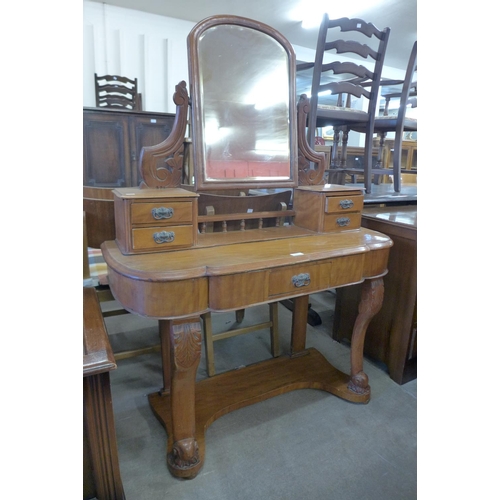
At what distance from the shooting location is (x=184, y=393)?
1.14 metres

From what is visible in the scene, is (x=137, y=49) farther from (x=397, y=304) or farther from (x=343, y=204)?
(x=397, y=304)

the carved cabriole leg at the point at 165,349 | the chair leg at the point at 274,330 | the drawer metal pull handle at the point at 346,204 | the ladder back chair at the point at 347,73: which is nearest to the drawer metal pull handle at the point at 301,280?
the drawer metal pull handle at the point at 346,204

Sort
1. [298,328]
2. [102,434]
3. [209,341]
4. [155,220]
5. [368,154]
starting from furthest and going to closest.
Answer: [368,154], [298,328], [209,341], [155,220], [102,434]

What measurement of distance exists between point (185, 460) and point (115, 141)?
346 centimetres

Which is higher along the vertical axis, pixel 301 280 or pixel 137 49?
pixel 137 49

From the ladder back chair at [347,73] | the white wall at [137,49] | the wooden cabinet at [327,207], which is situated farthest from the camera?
the white wall at [137,49]

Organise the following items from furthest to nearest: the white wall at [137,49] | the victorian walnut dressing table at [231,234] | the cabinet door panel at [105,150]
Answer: the white wall at [137,49] → the cabinet door panel at [105,150] → the victorian walnut dressing table at [231,234]

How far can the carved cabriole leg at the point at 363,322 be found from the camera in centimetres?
145

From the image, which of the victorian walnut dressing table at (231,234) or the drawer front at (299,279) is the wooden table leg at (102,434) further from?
the drawer front at (299,279)

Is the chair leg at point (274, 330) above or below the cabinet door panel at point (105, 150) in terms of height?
below

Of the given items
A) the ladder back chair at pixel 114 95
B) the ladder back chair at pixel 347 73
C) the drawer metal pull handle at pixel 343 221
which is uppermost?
the ladder back chair at pixel 114 95

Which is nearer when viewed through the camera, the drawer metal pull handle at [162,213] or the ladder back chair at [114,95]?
the drawer metal pull handle at [162,213]

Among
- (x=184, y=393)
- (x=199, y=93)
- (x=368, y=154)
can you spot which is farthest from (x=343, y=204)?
(x=368, y=154)
